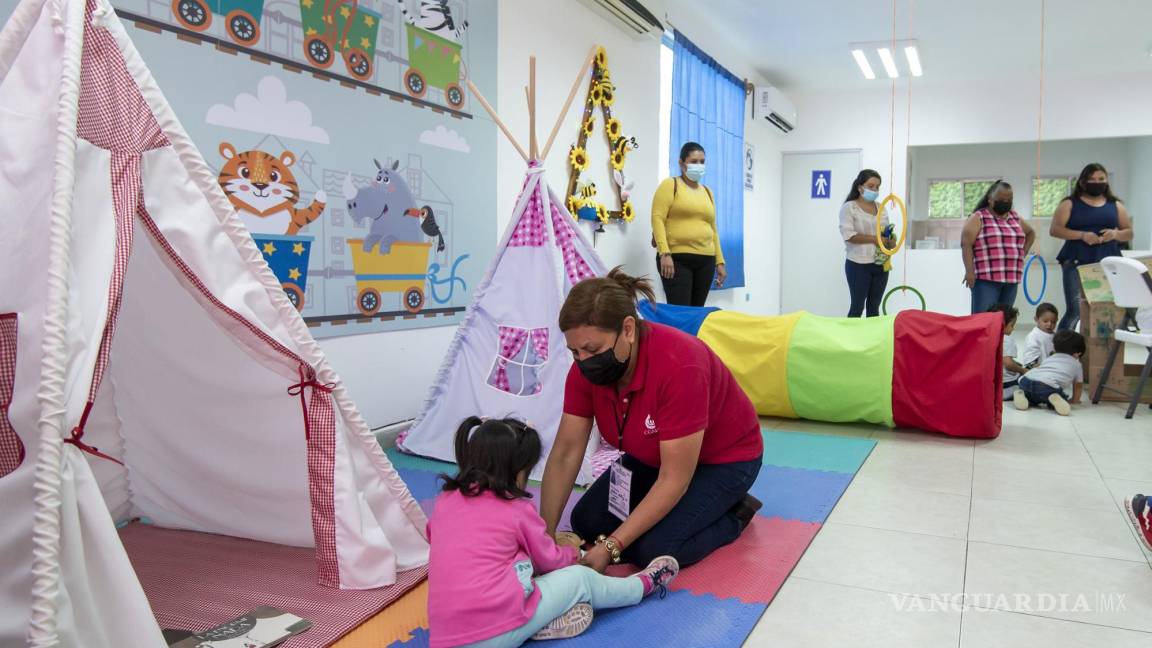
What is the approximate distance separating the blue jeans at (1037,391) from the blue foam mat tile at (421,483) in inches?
127

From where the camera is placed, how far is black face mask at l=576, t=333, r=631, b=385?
191cm

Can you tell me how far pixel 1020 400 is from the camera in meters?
4.32

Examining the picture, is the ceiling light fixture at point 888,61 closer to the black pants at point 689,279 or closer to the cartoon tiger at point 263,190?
the black pants at point 689,279

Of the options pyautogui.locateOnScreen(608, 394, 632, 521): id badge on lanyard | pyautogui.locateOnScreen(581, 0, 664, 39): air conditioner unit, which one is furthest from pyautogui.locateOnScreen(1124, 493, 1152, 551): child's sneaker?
pyautogui.locateOnScreen(581, 0, 664, 39): air conditioner unit

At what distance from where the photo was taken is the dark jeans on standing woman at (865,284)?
553 cm

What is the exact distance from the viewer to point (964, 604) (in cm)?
189

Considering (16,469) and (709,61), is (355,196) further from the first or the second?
(709,61)

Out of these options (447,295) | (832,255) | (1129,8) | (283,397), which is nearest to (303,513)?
(283,397)

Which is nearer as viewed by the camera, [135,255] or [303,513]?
[135,255]

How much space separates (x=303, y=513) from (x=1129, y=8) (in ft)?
22.4

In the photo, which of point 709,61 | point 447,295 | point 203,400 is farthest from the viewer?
point 709,61

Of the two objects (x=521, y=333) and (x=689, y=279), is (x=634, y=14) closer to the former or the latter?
(x=689, y=279)

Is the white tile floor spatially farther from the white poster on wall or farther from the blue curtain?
the white poster on wall

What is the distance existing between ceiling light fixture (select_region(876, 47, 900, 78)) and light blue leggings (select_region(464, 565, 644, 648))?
657cm
